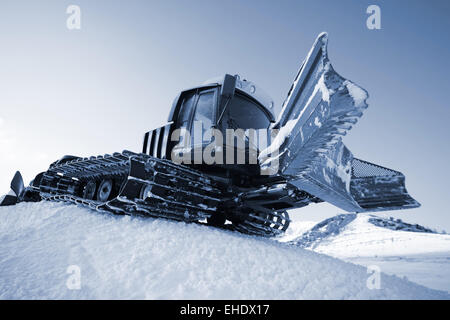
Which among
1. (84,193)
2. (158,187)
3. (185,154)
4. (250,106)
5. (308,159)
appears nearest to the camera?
(308,159)

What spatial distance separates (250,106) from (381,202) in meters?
2.65

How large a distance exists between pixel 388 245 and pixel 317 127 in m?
4.60

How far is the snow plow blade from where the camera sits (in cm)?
263

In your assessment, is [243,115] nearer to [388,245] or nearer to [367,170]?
[367,170]

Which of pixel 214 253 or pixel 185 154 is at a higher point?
pixel 185 154

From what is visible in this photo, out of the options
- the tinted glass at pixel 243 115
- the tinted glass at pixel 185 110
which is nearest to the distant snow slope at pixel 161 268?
the tinted glass at pixel 243 115

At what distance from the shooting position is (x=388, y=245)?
5816mm

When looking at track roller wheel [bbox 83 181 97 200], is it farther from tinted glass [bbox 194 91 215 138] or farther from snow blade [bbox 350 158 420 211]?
snow blade [bbox 350 158 420 211]

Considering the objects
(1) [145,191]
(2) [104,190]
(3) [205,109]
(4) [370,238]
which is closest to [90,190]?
(2) [104,190]

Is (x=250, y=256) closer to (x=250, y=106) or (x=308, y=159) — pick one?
(x=308, y=159)

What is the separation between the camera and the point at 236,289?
5.67ft

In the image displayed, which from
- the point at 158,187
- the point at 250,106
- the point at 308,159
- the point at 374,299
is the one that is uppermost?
the point at 250,106
